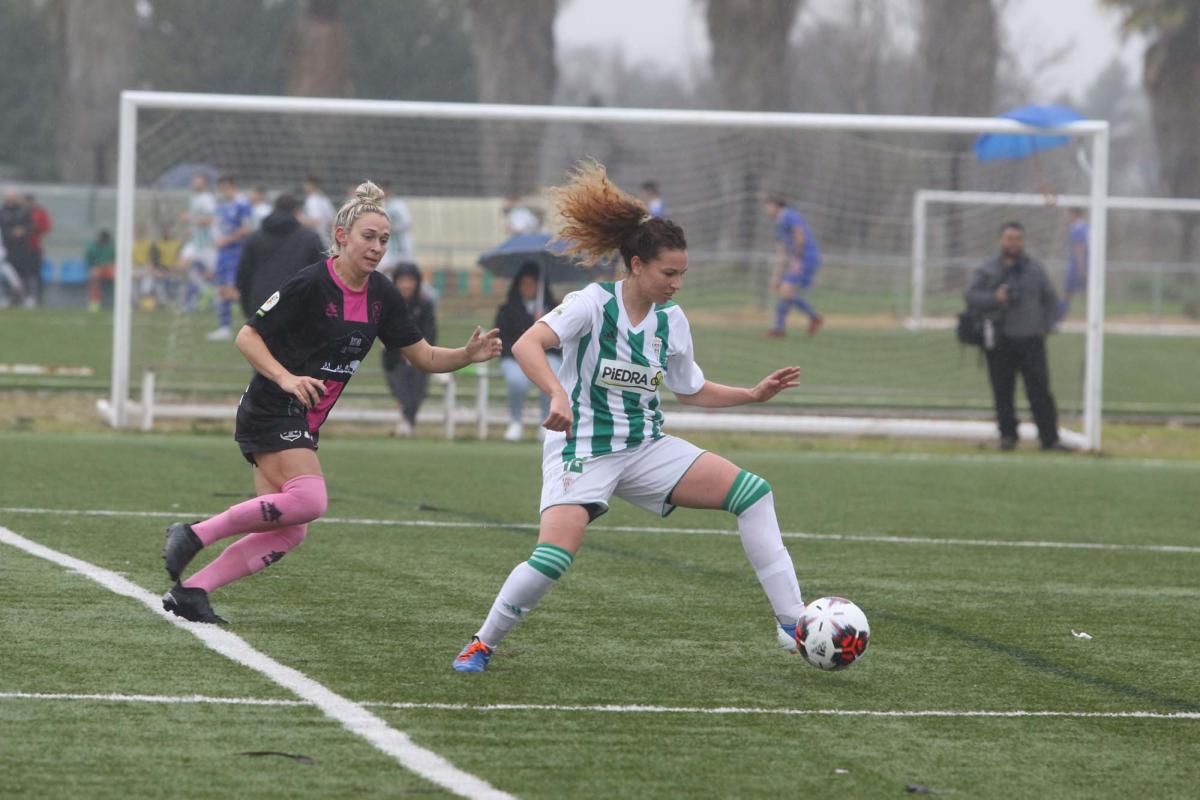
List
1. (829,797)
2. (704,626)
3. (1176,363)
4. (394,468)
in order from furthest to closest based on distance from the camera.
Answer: (1176,363)
(394,468)
(704,626)
(829,797)

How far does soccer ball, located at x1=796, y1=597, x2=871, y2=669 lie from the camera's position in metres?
6.91

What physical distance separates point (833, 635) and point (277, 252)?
401 inches

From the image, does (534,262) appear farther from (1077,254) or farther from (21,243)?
(21,243)

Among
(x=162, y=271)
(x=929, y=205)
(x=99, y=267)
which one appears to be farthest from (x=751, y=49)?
(x=162, y=271)

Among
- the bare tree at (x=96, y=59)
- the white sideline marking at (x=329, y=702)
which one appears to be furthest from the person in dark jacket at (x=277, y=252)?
the bare tree at (x=96, y=59)

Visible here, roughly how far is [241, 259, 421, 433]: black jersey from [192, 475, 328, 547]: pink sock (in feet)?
0.84

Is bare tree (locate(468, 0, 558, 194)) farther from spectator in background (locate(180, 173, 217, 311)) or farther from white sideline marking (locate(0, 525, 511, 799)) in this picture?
white sideline marking (locate(0, 525, 511, 799))

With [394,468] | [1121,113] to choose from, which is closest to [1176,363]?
[394,468]

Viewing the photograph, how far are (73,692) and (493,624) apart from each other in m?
1.42

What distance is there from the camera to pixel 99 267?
1490 inches

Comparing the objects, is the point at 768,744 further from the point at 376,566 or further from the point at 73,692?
the point at 376,566

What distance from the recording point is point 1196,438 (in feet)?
66.7

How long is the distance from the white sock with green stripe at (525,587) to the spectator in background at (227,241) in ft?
47.1

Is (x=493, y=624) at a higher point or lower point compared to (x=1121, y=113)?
lower
